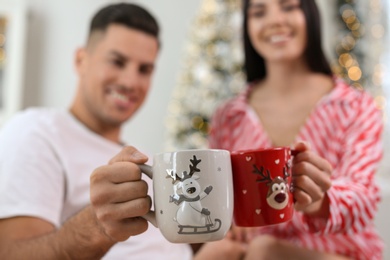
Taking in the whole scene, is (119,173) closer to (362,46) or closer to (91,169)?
(91,169)

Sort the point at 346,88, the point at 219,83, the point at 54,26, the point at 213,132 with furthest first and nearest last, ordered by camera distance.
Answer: the point at 54,26 → the point at 219,83 → the point at 213,132 → the point at 346,88

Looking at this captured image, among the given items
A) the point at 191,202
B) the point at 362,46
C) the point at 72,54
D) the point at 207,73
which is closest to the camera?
the point at 191,202

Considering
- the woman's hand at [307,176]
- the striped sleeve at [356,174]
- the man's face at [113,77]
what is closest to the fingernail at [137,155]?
the woman's hand at [307,176]

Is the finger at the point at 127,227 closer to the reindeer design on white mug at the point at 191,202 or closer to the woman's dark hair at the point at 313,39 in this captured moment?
the reindeer design on white mug at the point at 191,202

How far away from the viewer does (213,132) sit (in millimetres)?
1301

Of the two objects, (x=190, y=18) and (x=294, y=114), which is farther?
(x=190, y=18)

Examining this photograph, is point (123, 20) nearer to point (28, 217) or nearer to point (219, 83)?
point (28, 217)

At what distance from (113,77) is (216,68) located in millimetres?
1166

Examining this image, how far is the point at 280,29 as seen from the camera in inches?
45.3

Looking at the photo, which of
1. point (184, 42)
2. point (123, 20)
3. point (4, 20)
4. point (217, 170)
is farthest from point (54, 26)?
point (217, 170)

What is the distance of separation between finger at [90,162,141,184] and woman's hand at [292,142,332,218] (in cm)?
26

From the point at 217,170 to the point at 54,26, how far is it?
2.73 meters

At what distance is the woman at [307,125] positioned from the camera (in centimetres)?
90

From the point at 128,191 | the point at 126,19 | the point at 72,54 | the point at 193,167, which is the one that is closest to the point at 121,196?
the point at 128,191
